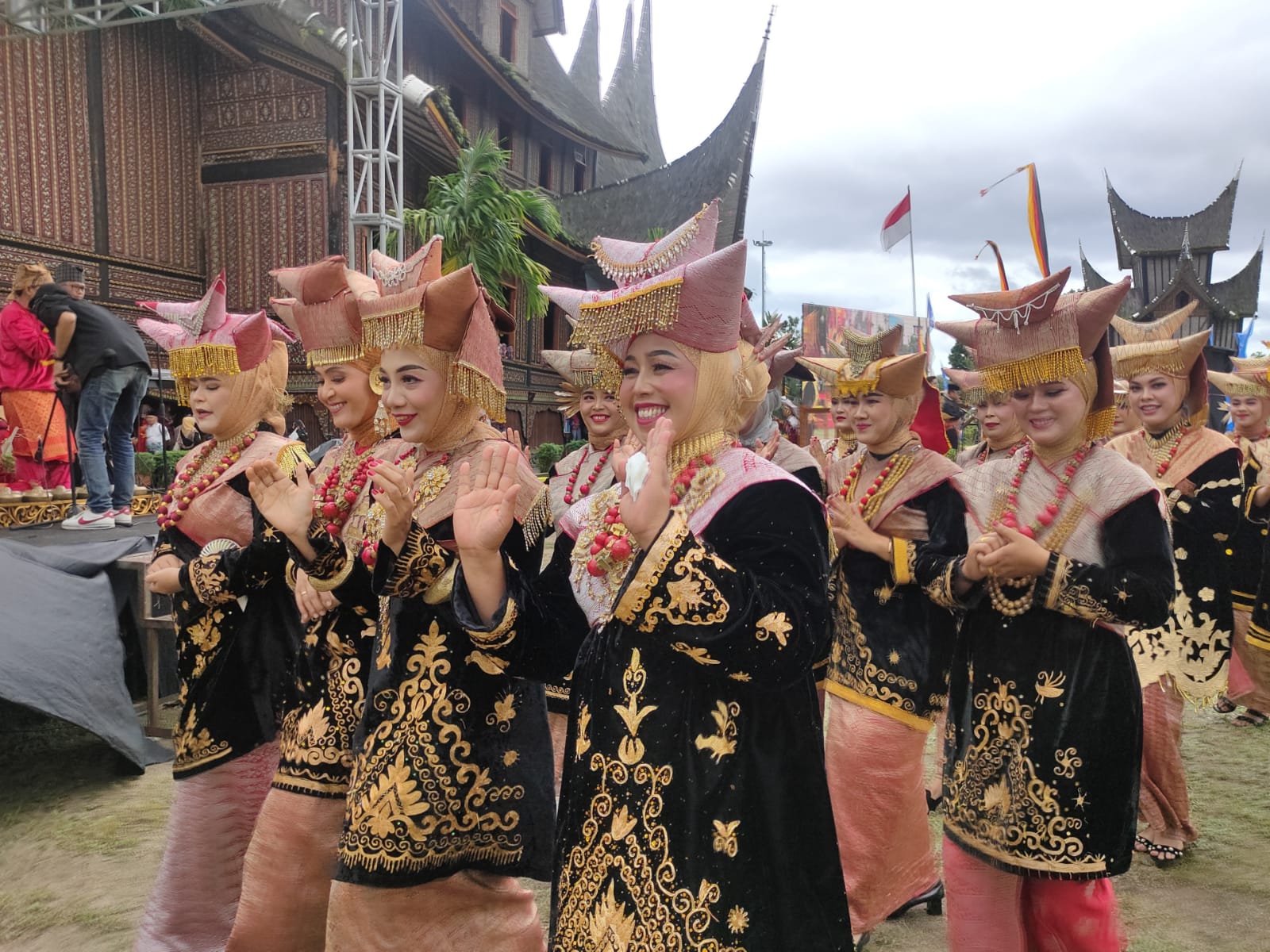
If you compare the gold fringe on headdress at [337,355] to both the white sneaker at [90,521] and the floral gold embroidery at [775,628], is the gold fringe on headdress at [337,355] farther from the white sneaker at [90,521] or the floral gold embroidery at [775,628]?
the white sneaker at [90,521]

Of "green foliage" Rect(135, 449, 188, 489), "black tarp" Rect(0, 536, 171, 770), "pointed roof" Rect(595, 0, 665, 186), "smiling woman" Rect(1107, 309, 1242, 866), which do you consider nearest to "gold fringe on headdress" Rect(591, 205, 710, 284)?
"smiling woman" Rect(1107, 309, 1242, 866)

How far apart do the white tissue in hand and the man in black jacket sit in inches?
246

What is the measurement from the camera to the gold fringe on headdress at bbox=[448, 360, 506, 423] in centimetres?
257

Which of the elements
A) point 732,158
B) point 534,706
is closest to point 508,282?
point 732,158

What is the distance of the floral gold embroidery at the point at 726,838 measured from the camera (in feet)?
5.70

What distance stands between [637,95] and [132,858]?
33.7 meters

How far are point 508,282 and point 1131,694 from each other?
18.4 m

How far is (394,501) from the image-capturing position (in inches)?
87.4

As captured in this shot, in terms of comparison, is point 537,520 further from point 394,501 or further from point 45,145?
point 45,145

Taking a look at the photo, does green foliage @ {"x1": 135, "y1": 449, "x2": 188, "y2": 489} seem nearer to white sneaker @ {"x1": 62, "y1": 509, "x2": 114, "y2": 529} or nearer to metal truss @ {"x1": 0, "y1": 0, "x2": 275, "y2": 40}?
white sneaker @ {"x1": 62, "y1": 509, "x2": 114, "y2": 529}

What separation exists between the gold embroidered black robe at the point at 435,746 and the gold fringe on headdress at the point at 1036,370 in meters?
1.48

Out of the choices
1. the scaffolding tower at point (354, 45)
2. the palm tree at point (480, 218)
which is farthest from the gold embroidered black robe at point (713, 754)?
the palm tree at point (480, 218)

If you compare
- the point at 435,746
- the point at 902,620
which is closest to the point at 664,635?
the point at 435,746

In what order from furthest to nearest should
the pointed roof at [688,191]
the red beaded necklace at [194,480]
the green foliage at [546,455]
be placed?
the green foliage at [546,455]
the pointed roof at [688,191]
the red beaded necklace at [194,480]
